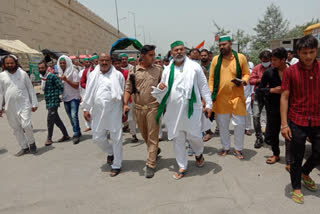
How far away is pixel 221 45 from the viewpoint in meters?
4.26

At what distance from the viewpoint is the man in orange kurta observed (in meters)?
4.23

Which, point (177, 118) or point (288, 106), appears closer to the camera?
point (288, 106)

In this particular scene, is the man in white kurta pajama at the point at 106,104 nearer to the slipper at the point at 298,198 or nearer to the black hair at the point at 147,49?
the black hair at the point at 147,49

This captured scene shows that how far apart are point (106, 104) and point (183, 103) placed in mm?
1164

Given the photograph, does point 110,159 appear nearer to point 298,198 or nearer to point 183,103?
point 183,103

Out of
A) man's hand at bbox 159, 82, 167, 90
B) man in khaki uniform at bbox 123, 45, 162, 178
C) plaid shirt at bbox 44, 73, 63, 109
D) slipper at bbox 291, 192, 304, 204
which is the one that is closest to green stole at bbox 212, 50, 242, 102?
man in khaki uniform at bbox 123, 45, 162, 178

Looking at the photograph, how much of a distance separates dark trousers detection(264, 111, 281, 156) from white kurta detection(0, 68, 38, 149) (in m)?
4.44

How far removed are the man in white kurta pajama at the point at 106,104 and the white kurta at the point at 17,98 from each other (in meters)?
1.76

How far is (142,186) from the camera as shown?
3.60 m

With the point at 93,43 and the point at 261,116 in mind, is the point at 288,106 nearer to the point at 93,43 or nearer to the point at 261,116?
the point at 261,116

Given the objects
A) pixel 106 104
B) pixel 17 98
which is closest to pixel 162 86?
pixel 106 104

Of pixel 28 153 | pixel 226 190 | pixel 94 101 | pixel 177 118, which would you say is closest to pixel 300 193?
pixel 226 190

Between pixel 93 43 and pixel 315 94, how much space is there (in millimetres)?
40982

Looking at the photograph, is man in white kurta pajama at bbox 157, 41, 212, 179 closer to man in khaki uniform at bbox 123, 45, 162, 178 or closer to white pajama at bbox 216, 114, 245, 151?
man in khaki uniform at bbox 123, 45, 162, 178
